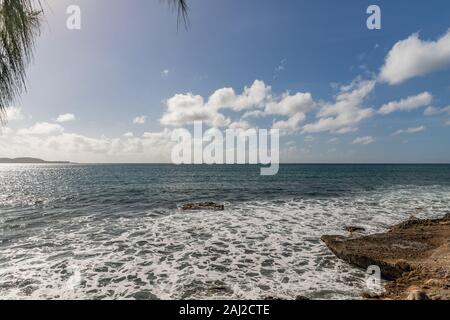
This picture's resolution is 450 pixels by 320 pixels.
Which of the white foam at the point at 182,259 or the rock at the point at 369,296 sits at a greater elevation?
the rock at the point at 369,296

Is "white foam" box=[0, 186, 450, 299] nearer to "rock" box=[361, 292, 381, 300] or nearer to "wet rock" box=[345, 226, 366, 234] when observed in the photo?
"rock" box=[361, 292, 381, 300]

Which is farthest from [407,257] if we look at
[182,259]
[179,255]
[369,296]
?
[179,255]

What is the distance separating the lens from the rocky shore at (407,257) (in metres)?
7.46

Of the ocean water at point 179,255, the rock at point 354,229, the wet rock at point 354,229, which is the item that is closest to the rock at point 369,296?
the ocean water at point 179,255

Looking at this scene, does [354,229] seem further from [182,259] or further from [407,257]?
[182,259]

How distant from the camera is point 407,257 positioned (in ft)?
34.4

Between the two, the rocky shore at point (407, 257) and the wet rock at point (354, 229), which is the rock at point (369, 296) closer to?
the rocky shore at point (407, 257)

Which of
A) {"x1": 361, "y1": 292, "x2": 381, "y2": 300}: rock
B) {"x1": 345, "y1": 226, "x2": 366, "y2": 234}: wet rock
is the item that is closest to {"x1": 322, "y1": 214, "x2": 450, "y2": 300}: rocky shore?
{"x1": 361, "y1": 292, "x2": 381, "y2": 300}: rock

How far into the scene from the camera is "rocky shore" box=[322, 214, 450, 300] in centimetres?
746

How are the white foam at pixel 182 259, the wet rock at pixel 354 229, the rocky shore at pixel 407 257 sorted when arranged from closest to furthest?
the rocky shore at pixel 407 257 < the white foam at pixel 182 259 < the wet rock at pixel 354 229

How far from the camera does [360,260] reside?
33.8ft

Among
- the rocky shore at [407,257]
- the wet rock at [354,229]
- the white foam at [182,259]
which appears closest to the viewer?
the rocky shore at [407,257]

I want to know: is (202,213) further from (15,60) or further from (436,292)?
→ (15,60)
